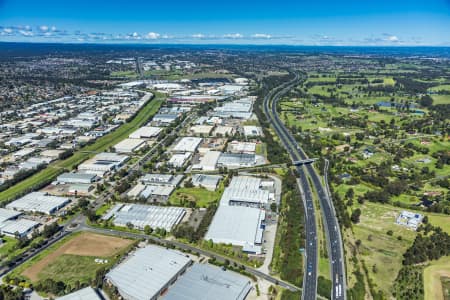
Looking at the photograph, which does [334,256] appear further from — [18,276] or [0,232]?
[0,232]

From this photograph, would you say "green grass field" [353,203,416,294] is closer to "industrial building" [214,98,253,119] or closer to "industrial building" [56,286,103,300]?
"industrial building" [56,286,103,300]

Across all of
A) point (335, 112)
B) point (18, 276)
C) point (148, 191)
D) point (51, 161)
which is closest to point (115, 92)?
point (51, 161)

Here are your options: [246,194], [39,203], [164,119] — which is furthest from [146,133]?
[246,194]

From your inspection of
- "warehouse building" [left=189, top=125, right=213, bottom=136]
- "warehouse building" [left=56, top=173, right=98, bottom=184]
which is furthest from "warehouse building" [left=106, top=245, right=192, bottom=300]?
"warehouse building" [left=189, top=125, right=213, bottom=136]

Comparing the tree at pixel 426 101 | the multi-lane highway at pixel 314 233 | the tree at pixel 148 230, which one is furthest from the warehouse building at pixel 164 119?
the tree at pixel 426 101

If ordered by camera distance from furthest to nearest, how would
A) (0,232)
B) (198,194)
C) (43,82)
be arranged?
(43,82) < (198,194) < (0,232)

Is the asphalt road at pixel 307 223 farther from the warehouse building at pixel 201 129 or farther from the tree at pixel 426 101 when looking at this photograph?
the tree at pixel 426 101

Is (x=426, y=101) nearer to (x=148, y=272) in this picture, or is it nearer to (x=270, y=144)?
(x=270, y=144)
